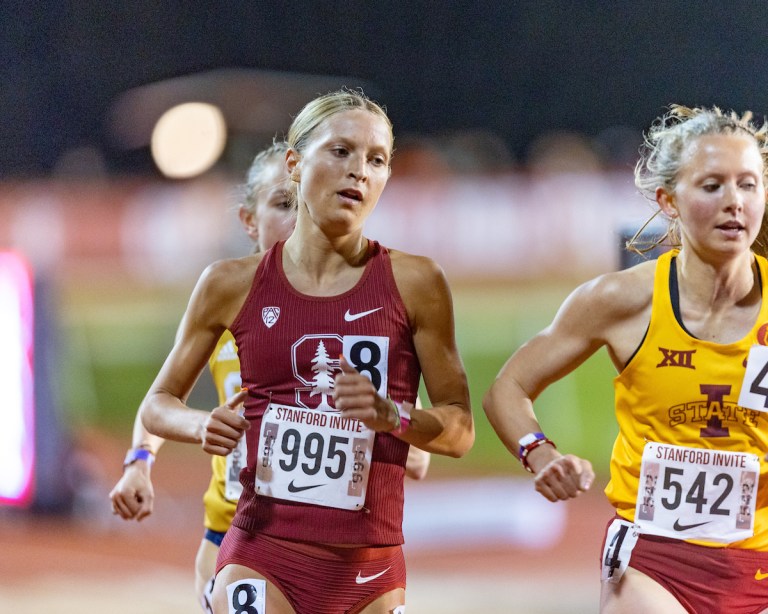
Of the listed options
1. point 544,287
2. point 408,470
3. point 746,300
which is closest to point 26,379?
point 544,287

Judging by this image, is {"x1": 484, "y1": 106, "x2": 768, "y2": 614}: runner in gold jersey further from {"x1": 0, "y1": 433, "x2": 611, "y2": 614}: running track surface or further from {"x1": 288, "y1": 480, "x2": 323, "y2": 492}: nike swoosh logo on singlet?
{"x1": 0, "y1": 433, "x2": 611, "y2": 614}: running track surface

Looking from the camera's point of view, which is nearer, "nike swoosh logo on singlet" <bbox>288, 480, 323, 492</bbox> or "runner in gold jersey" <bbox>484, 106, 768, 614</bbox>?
"runner in gold jersey" <bbox>484, 106, 768, 614</bbox>

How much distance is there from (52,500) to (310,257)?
25.3 feet

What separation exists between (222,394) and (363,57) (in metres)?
12.0

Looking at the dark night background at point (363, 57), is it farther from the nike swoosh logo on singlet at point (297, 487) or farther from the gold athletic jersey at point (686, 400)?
the nike swoosh logo on singlet at point (297, 487)

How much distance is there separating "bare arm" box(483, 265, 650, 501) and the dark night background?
11.3 metres

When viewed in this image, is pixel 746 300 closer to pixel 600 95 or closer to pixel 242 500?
pixel 242 500

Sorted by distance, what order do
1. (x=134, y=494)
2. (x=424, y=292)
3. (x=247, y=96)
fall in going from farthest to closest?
1. (x=247, y=96)
2. (x=134, y=494)
3. (x=424, y=292)

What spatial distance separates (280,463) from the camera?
3.11 m

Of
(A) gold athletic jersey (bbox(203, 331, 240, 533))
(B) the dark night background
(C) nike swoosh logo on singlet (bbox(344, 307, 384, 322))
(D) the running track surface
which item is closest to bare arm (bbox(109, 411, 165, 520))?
(A) gold athletic jersey (bbox(203, 331, 240, 533))

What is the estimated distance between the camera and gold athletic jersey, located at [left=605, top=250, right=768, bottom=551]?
2977mm

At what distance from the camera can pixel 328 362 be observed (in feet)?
10.2

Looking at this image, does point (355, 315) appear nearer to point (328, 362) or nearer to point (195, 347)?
point (328, 362)

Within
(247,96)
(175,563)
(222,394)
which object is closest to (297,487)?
(222,394)
